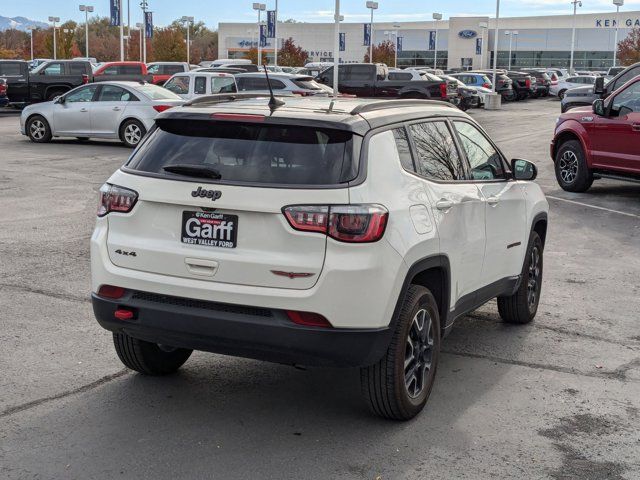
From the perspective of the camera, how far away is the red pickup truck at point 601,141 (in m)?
14.4

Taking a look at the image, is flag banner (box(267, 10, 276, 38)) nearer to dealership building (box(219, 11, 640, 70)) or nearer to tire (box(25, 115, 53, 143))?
dealership building (box(219, 11, 640, 70))

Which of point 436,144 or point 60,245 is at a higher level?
point 436,144

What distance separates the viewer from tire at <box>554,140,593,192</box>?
15.5m

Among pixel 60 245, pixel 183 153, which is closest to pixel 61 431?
Answer: pixel 183 153

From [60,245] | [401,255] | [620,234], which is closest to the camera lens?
[401,255]

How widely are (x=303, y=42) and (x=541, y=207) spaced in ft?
395

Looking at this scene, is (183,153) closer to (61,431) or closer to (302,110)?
(302,110)

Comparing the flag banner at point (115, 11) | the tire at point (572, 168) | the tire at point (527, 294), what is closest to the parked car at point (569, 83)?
the flag banner at point (115, 11)

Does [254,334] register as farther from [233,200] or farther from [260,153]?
[260,153]

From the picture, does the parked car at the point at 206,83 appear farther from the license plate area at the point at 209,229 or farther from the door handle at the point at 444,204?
the license plate area at the point at 209,229

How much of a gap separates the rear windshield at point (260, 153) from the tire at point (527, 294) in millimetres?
2702

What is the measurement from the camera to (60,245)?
10.3 m

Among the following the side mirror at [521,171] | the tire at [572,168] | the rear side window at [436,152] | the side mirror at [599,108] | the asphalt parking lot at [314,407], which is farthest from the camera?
the tire at [572,168]

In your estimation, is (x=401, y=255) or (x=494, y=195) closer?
(x=401, y=255)
